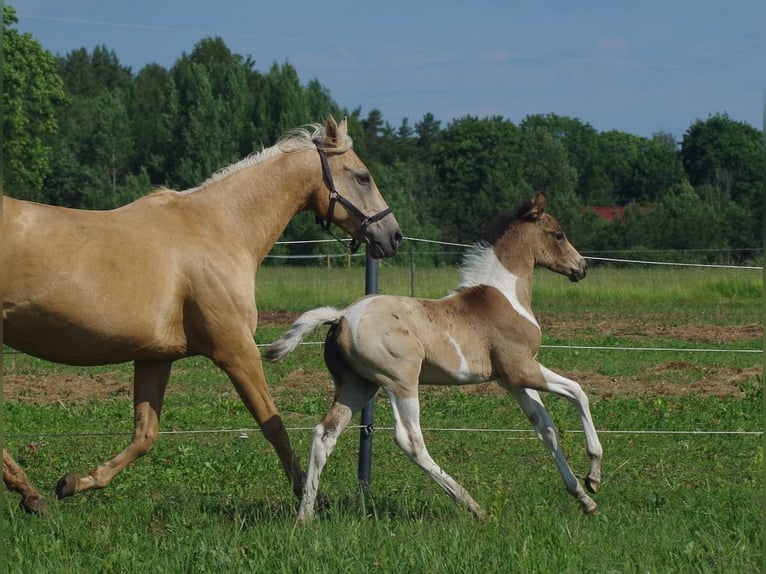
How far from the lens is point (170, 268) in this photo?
5.64 meters

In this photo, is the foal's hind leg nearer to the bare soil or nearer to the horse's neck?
the horse's neck

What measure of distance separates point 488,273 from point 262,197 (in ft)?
4.62

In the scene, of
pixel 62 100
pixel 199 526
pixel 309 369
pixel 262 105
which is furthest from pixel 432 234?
pixel 199 526

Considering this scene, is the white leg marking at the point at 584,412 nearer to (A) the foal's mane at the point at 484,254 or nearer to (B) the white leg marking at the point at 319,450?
(A) the foal's mane at the point at 484,254

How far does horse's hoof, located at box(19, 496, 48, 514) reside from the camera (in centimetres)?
575

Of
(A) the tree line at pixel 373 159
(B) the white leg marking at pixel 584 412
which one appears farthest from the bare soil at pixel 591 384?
(A) the tree line at pixel 373 159

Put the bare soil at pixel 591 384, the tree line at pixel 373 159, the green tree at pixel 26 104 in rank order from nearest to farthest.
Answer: the bare soil at pixel 591 384
the tree line at pixel 373 159
the green tree at pixel 26 104

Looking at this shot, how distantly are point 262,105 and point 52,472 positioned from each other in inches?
1591

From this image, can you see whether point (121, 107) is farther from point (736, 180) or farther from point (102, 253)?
point (102, 253)

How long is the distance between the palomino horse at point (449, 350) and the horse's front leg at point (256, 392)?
17 cm

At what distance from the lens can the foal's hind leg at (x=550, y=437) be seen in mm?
5688

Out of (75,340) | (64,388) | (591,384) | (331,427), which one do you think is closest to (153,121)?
(64,388)

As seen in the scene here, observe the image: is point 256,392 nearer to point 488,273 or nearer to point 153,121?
point 488,273

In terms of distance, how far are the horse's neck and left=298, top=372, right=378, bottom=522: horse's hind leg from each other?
0.95 metres
